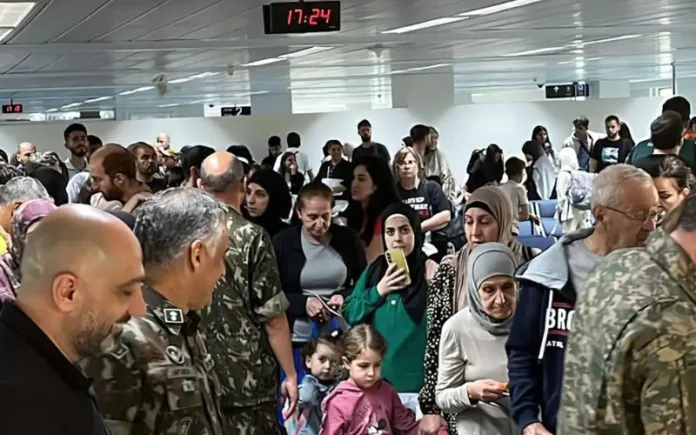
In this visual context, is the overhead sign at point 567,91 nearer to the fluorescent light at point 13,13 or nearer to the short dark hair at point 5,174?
the fluorescent light at point 13,13

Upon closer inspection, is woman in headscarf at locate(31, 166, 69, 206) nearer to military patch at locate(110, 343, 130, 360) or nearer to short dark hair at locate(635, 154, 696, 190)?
short dark hair at locate(635, 154, 696, 190)

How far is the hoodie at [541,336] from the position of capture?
3.02 meters

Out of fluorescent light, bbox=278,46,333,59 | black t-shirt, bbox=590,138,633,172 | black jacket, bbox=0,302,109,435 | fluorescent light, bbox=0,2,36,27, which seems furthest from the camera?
fluorescent light, bbox=278,46,333,59

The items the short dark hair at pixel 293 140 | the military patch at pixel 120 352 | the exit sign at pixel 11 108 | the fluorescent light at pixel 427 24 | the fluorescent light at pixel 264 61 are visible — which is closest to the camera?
the military patch at pixel 120 352

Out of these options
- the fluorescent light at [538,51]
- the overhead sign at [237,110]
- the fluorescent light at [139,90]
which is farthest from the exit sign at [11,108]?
the fluorescent light at [538,51]

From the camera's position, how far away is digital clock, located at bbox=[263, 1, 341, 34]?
7.22 meters

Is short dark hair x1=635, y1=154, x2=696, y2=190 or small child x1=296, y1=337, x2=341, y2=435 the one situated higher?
short dark hair x1=635, y1=154, x2=696, y2=190

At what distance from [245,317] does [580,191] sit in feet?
19.2

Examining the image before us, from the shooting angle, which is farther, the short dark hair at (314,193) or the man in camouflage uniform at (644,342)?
the short dark hair at (314,193)

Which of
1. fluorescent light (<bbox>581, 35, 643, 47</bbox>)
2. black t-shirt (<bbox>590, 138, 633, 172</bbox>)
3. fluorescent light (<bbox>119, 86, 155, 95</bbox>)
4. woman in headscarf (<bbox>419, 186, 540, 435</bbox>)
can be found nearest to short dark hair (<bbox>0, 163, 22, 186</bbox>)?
woman in headscarf (<bbox>419, 186, 540, 435</bbox>)

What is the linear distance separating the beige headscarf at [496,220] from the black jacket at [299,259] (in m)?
1.14

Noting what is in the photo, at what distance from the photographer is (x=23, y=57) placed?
11.0 meters

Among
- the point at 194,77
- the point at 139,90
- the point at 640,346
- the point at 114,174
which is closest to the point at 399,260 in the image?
the point at 114,174

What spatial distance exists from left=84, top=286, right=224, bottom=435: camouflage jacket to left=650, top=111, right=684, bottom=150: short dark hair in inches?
130
